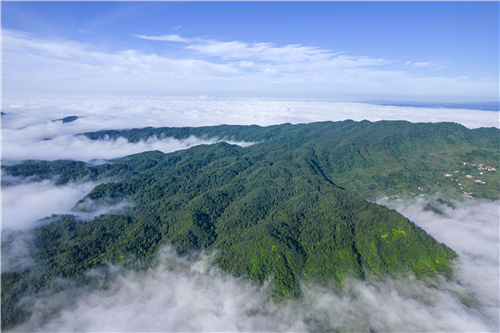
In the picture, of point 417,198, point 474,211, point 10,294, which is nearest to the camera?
point 10,294

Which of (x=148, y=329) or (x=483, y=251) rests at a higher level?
(x=483, y=251)

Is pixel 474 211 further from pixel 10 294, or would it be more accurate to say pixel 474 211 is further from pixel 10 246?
pixel 10 246

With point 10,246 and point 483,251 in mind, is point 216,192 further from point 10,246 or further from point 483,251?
point 483,251

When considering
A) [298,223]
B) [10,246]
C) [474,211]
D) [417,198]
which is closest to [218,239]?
[298,223]

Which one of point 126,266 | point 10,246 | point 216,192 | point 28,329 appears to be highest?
point 216,192

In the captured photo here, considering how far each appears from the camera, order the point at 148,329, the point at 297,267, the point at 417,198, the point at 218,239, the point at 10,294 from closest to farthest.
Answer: the point at 148,329 < the point at 10,294 < the point at 297,267 < the point at 218,239 < the point at 417,198

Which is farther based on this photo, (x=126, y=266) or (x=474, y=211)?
(x=474, y=211)

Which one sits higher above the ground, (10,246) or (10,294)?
(10,246)

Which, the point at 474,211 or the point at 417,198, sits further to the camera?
the point at 417,198

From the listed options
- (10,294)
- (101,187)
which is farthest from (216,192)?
(10,294)
